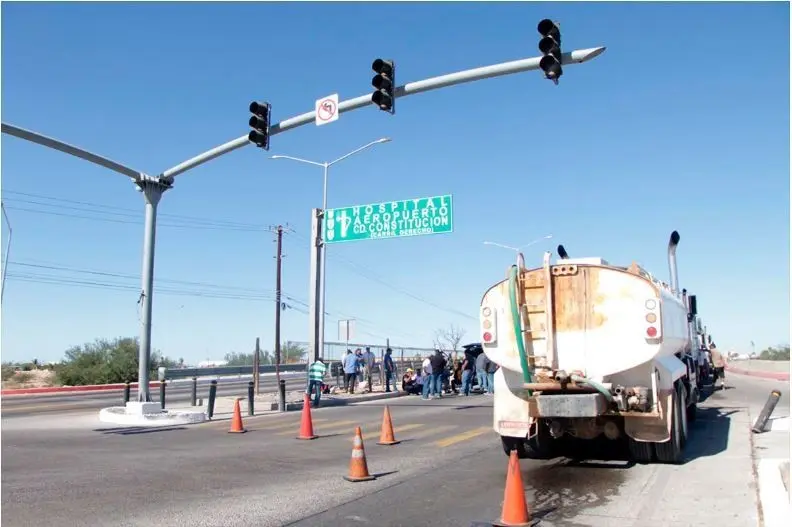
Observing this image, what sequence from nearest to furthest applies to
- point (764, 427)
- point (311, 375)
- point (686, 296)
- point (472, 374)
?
point (764, 427) → point (686, 296) → point (311, 375) → point (472, 374)

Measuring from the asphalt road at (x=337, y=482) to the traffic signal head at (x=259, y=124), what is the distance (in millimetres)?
5740

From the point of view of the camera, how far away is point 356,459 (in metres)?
8.88

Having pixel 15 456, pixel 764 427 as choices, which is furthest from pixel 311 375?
pixel 764 427

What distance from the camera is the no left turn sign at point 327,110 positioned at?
13.2 m

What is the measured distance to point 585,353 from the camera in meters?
8.96

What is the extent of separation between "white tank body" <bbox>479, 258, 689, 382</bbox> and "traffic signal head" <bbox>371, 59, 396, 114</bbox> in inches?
174

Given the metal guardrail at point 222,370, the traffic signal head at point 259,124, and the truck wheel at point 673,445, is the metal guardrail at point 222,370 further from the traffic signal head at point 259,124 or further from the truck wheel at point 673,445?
the truck wheel at point 673,445

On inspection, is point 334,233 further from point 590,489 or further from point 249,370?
point 249,370

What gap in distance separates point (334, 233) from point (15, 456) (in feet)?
41.2

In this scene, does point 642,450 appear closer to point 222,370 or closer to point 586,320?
point 586,320

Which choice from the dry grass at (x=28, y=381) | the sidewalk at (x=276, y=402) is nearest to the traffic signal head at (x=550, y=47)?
the sidewalk at (x=276, y=402)

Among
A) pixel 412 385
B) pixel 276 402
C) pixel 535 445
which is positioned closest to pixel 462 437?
pixel 535 445

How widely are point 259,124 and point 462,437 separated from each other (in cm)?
716

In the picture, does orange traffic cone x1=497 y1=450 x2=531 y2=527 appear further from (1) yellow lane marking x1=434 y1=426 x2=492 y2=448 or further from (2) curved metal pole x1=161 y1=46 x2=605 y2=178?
(2) curved metal pole x1=161 y1=46 x2=605 y2=178
